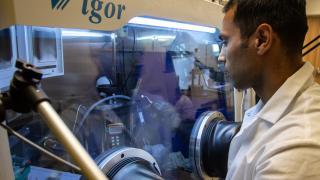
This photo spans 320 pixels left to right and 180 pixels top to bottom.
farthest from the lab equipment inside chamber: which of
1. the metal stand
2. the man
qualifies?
the man

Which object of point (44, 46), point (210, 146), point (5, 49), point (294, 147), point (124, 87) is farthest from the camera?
point (210, 146)

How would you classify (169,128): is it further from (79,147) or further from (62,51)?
(79,147)

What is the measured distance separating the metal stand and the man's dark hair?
2.10ft

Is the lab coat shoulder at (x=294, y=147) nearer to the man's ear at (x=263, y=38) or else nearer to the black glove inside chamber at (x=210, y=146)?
the man's ear at (x=263, y=38)

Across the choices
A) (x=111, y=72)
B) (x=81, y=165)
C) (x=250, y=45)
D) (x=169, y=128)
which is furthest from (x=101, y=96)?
(x=81, y=165)

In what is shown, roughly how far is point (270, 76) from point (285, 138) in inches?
9.7

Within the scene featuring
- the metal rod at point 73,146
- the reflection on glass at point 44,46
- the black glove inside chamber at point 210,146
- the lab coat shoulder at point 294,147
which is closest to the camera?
the metal rod at point 73,146

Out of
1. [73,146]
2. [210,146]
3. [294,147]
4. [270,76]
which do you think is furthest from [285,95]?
[210,146]

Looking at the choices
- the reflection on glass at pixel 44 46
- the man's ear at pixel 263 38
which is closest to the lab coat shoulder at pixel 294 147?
the man's ear at pixel 263 38

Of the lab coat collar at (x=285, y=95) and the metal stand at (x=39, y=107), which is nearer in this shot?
the metal stand at (x=39, y=107)

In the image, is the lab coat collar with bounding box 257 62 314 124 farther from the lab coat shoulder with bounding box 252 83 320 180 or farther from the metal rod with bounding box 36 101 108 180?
the metal rod with bounding box 36 101 108 180

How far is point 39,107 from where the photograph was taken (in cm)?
45

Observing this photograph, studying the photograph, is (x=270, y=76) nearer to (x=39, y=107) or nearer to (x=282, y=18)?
(x=282, y=18)

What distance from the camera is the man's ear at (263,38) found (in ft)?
2.84
